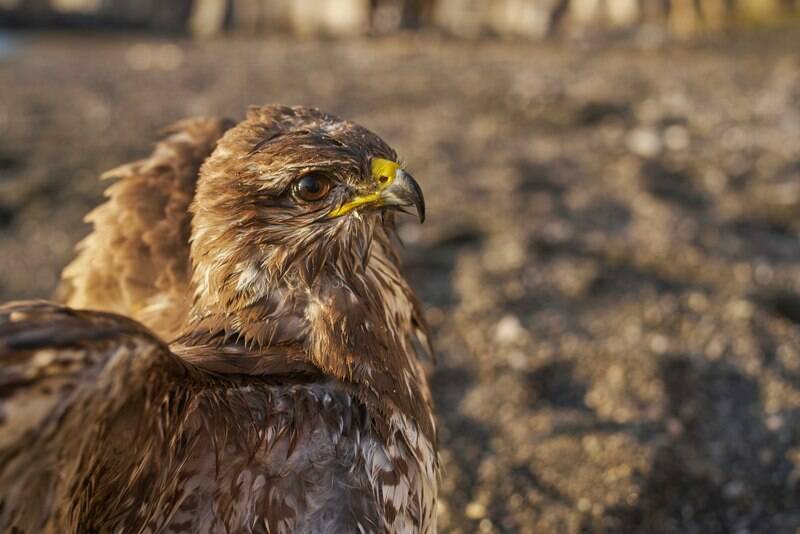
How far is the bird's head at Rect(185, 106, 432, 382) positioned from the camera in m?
2.98

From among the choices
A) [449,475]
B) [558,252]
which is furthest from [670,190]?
[449,475]

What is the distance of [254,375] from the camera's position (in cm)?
280

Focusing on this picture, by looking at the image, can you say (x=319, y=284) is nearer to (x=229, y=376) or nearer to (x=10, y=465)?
(x=229, y=376)

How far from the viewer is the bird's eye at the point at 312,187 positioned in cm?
300

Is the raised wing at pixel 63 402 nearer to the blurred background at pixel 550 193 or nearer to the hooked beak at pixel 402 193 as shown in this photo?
the hooked beak at pixel 402 193

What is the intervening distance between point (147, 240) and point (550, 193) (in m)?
3.87

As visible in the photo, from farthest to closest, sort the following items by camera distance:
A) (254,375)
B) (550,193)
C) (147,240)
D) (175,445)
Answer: (550,193) → (147,240) → (254,375) → (175,445)

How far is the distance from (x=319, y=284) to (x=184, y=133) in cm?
117

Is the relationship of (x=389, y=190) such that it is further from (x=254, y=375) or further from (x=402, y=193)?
(x=254, y=375)

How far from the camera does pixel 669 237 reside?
6.38 metres

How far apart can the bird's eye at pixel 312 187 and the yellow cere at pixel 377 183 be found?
0.06 metres

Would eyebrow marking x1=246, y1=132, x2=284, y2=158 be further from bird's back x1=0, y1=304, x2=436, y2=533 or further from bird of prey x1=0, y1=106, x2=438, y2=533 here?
bird's back x1=0, y1=304, x2=436, y2=533

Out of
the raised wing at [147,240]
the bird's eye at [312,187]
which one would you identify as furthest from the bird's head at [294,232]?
the raised wing at [147,240]

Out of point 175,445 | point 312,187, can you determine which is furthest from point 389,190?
point 175,445
